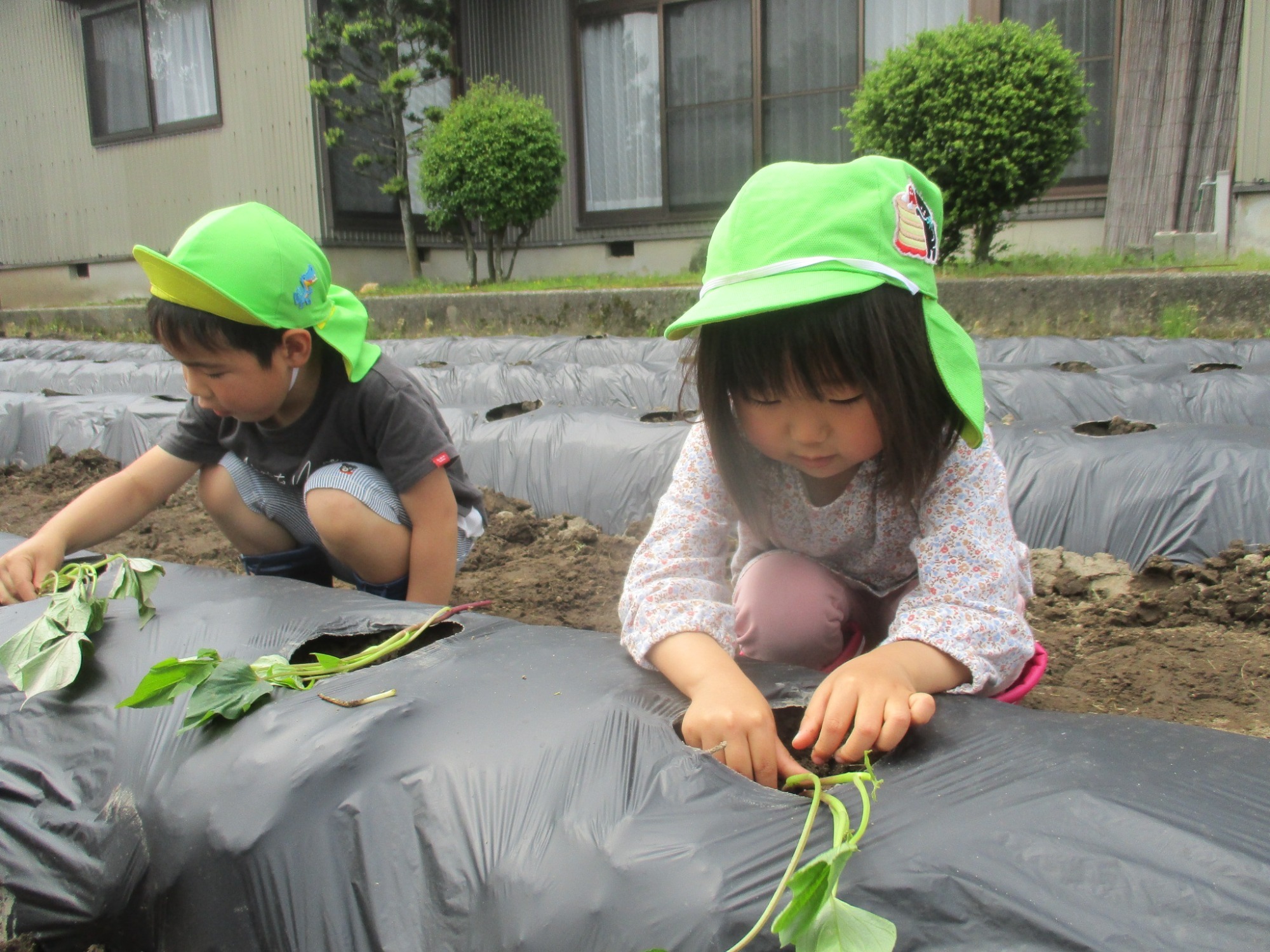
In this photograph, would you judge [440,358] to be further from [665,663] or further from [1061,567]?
[665,663]

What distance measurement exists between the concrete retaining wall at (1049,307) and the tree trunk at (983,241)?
786 millimetres

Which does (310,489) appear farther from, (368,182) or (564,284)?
(368,182)

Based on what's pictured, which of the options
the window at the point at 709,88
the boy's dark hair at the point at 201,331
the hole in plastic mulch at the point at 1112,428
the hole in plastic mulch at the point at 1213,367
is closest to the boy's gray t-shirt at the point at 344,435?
the boy's dark hair at the point at 201,331

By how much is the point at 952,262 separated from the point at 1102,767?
5.76 m

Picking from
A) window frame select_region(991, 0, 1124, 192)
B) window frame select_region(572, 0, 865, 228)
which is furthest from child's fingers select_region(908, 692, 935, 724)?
window frame select_region(572, 0, 865, 228)

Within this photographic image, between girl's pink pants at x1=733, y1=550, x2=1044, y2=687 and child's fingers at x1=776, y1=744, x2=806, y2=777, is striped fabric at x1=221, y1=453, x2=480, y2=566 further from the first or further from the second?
child's fingers at x1=776, y1=744, x2=806, y2=777

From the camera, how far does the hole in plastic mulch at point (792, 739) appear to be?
0.93 m

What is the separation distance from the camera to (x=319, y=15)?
8430 millimetres

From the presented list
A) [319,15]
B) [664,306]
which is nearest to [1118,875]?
[664,306]

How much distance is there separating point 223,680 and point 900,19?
311 inches

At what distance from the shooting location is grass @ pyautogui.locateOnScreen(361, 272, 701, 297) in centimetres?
678

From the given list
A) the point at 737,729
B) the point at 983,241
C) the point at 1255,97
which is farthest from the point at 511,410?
the point at 1255,97

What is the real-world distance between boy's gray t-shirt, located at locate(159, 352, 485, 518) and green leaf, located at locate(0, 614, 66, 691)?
69cm

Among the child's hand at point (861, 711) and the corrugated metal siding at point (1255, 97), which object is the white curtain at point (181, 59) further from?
the child's hand at point (861, 711)
